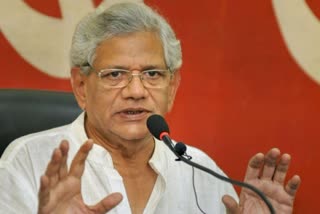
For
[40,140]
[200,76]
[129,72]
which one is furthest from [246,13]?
[40,140]

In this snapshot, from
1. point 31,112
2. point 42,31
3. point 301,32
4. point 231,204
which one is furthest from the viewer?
point 42,31

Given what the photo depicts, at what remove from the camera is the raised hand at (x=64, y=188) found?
1.16 meters

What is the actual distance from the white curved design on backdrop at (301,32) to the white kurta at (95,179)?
Result: 0.70 meters

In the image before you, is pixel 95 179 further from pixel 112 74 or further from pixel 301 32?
pixel 301 32

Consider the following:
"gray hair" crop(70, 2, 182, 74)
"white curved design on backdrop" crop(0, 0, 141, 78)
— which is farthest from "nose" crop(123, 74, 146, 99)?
"white curved design on backdrop" crop(0, 0, 141, 78)

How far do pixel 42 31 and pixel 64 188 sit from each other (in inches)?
48.6

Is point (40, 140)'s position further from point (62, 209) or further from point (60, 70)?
point (60, 70)

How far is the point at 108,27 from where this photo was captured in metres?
1.48

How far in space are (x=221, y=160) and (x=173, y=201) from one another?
0.79 meters

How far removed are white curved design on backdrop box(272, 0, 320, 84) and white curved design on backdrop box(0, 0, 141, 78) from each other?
674 millimetres

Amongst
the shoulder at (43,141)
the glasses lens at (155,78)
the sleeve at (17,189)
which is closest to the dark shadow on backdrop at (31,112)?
the shoulder at (43,141)

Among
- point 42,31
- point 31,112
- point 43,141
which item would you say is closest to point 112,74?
point 43,141

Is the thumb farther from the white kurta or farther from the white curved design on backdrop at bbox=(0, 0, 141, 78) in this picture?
the white curved design on backdrop at bbox=(0, 0, 141, 78)

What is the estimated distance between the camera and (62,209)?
47.8 inches
